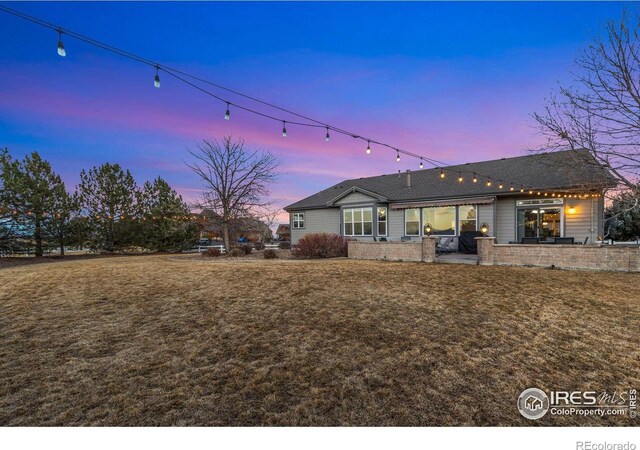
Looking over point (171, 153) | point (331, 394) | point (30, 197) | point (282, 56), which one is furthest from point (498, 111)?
point (30, 197)

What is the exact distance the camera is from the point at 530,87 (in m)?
12.4

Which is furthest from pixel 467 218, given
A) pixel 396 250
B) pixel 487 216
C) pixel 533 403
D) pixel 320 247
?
pixel 533 403

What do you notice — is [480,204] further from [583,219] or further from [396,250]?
[396,250]

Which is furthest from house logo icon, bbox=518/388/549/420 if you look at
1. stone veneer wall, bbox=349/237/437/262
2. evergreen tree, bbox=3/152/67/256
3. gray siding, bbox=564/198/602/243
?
evergreen tree, bbox=3/152/67/256

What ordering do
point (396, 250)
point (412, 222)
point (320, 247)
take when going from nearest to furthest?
point (396, 250), point (320, 247), point (412, 222)

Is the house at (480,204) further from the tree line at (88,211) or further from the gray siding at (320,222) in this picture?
the tree line at (88,211)

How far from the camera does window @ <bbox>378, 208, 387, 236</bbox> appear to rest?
18.8 m

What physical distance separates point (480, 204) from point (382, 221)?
5772 millimetres

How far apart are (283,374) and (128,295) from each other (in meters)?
5.50

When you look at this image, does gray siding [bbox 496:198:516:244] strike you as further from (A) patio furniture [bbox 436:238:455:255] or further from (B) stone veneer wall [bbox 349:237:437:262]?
(B) stone veneer wall [bbox 349:237:437:262]

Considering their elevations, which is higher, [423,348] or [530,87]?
[530,87]

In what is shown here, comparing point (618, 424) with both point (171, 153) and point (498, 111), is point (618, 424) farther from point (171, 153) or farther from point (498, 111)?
point (171, 153)

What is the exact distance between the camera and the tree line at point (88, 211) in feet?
57.6

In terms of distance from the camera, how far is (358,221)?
19531mm
